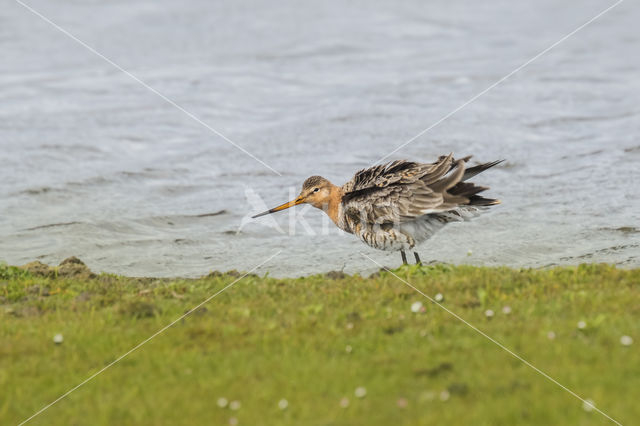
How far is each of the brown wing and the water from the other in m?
2.94

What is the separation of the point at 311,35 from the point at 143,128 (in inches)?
741

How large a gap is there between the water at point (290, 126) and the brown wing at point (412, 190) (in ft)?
9.65

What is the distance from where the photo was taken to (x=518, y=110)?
31.1 metres

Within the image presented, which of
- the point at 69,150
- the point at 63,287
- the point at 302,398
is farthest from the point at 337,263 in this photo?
the point at 69,150

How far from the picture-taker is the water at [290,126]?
18594 millimetres

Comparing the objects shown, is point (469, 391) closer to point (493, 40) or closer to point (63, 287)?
point (63, 287)

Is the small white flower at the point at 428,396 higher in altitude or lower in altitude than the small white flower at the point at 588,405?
lower

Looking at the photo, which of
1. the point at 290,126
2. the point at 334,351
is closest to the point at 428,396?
the point at 334,351

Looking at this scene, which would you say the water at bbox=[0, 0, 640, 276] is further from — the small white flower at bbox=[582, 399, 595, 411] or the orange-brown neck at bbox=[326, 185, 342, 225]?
the small white flower at bbox=[582, 399, 595, 411]

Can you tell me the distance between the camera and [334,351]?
351 inches

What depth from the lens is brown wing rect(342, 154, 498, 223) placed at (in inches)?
515

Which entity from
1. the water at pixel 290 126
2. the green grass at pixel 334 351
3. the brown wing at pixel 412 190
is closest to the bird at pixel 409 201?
the brown wing at pixel 412 190

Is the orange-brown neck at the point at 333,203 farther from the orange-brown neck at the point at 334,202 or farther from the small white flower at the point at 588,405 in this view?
the small white flower at the point at 588,405

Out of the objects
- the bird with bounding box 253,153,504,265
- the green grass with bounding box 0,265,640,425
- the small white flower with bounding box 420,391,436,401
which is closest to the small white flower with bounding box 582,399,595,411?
the green grass with bounding box 0,265,640,425
